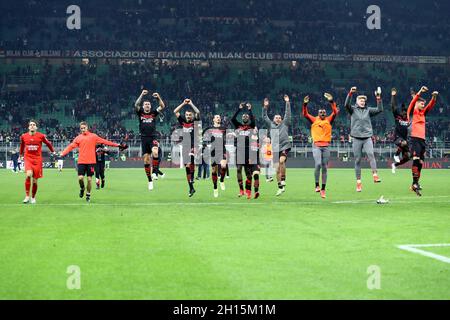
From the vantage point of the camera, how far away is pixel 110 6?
7519 cm

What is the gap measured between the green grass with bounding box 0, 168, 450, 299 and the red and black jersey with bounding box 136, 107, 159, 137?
4.94 metres

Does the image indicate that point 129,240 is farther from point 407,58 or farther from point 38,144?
point 407,58

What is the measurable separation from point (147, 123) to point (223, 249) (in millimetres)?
12659

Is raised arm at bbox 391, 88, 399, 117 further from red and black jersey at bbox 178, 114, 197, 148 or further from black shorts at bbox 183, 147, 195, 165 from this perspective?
black shorts at bbox 183, 147, 195, 165

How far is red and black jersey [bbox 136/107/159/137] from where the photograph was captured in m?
21.2

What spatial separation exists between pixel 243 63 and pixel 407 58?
18.0 m

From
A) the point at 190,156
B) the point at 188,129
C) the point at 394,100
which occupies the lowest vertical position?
the point at 190,156

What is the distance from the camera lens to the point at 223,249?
914cm

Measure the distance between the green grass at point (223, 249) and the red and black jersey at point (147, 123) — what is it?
4.94 metres

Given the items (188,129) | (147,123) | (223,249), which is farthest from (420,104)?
(223,249)

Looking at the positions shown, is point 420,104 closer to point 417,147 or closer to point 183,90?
point 417,147

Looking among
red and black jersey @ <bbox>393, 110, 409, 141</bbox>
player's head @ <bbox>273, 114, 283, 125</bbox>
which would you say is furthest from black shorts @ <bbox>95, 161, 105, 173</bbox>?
red and black jersey @ <bbox>393, 110, 409, 141</bbox>

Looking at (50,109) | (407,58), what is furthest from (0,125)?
(407,58)

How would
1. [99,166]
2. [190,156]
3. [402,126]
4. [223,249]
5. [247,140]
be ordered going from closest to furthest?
[223,249]
[247,140]
[190,156]
[402,126]
[99,166]
